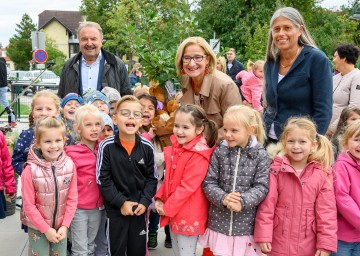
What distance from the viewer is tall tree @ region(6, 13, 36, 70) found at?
52469 millimetres

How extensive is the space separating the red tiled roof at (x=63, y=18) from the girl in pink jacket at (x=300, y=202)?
6965cm

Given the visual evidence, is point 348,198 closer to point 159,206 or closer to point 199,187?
point 199,187

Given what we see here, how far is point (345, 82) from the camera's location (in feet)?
17.5

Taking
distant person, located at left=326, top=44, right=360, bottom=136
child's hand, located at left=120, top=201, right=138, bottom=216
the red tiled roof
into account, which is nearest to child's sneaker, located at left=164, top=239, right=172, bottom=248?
child's hand, located at left=120, top=201, right=138, bottom=216

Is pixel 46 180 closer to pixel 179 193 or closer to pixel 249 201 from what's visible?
pixel 179 193

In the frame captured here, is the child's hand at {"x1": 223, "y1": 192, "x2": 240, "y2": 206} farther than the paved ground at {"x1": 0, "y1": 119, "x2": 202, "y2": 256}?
No

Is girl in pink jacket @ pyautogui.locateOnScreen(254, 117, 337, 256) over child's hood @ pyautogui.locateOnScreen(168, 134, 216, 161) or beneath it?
beneath

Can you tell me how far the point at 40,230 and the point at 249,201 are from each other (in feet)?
5.40

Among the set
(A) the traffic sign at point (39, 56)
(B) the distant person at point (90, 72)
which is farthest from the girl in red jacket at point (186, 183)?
(A) the traffic sign at point (39, 56)

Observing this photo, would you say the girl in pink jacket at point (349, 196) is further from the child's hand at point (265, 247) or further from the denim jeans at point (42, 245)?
the denim jeans at point (42, 245)

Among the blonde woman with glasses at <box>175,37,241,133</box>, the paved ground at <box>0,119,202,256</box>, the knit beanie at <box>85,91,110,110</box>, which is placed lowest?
the paved ground at <box>0,119,202,256</box>

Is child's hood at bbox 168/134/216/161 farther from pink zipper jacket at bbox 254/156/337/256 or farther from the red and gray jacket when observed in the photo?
the red and gray jacket

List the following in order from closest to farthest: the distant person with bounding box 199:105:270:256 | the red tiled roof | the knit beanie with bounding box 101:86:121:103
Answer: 1. the distant person with bounding box 199:105:270:256
2. the knit beanie with bounding box 101:86:121:103
3. the red tiled roof

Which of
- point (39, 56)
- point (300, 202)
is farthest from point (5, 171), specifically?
point (39, 56)
